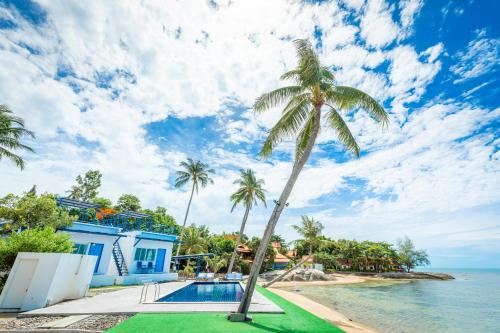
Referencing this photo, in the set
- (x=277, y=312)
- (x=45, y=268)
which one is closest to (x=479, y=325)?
(x=277, y=312)

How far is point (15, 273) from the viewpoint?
9422mm

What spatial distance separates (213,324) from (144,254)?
587 inches

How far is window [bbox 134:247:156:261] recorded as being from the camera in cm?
1952

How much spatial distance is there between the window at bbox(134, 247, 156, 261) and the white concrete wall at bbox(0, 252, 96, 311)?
913 cm

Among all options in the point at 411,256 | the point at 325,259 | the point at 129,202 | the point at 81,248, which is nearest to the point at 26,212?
the point at 81,248

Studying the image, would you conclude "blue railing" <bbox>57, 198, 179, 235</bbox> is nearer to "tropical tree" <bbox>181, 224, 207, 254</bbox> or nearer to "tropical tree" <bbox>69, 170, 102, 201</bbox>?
"tropical tree" <bbox>181, 224, 207, 254</bbox>

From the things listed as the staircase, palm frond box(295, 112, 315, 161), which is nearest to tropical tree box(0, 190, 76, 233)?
the staircase

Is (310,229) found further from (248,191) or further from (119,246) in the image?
(119,246)

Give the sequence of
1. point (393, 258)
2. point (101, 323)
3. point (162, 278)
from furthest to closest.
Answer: point (393, 258)
point (162, 278)
point (101, 323)

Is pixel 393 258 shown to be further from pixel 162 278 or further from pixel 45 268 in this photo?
pixel 45 268

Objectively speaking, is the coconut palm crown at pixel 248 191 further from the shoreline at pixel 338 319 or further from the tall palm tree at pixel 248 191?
the shoreline at pixel 338 319

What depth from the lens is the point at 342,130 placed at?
1093cm

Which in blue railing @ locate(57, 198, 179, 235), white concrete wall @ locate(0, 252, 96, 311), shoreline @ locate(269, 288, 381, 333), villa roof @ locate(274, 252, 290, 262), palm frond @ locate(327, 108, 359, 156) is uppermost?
palm frond @ locate(327, 108, 359, 156)

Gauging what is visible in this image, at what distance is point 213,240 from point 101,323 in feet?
103
